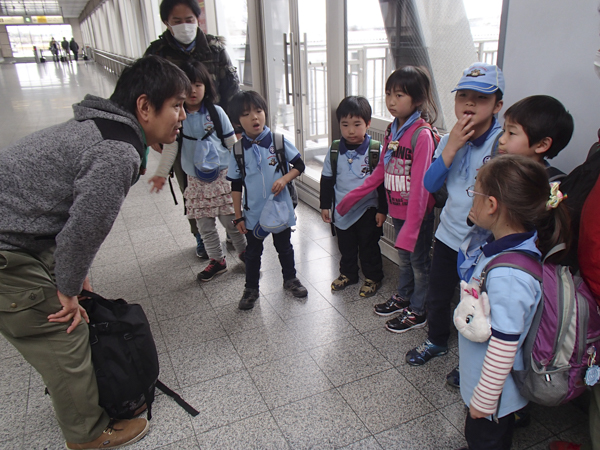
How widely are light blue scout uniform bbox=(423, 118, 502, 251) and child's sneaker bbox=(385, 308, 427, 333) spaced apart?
2.18 ft

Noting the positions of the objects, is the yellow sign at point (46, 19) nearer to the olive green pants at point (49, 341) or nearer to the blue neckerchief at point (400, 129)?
Result: the blue neckerchief at point (400, 129)

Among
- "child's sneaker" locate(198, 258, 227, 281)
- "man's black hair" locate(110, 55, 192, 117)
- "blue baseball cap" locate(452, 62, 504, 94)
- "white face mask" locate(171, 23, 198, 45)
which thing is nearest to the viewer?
"man's black hair" locate(110, 55, 192, 117)

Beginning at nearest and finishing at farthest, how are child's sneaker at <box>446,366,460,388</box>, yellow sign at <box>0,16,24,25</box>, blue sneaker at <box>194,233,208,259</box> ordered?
1. child's sneaker at <box>446,366,460,388</box>
2. blue sneaker at <box>194,233,208,259</box>
3. yellow sign at <box>0,16,24,25</box>

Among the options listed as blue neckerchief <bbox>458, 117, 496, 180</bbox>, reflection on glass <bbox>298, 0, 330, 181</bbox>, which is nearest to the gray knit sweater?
blue neckerchief <bbox>458, 117, 496, 180</bbox>

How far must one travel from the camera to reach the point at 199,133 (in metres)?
2.65

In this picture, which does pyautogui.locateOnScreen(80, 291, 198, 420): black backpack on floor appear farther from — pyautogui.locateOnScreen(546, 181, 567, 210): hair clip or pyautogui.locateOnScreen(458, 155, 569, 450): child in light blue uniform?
pyautogui.locateOnScreen(546, 181, 567, 210): hair clip

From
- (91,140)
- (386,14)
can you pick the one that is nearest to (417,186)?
(91,140)

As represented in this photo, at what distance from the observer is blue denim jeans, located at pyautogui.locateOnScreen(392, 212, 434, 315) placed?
2208 mm

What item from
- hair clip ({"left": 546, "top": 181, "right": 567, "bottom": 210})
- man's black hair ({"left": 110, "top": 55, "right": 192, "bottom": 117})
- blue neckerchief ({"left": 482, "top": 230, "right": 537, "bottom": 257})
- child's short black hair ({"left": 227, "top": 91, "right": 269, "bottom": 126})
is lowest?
→ blue neckerchief ({"left": 482, "top": 230, "right": 537, "bottom": 257})

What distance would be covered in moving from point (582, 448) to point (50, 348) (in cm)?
187

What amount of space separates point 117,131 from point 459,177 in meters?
1.29

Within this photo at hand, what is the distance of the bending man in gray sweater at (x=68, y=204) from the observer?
126 centimetres

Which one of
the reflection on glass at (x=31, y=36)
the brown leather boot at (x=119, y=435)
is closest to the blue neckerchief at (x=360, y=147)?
the brown leather boot at (x=119, y=435)

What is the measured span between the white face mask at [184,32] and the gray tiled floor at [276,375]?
1.56m
